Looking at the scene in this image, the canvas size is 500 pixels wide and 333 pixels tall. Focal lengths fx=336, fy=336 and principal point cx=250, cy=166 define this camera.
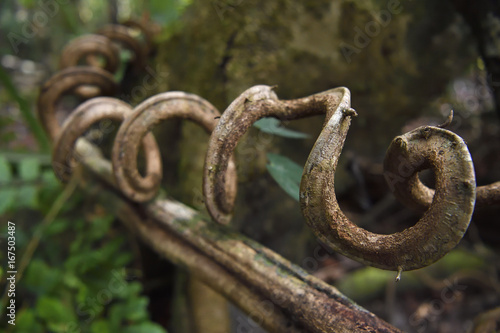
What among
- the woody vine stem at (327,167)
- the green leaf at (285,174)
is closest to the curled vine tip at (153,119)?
the woody vine stem at (327,167)

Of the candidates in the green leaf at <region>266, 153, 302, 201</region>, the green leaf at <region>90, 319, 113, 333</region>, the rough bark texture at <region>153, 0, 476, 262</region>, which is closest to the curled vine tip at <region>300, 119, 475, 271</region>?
the green leaf at <region>266, 153, 302, 201</region>

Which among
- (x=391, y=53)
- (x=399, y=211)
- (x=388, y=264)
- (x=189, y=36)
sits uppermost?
(x=391, y=53)

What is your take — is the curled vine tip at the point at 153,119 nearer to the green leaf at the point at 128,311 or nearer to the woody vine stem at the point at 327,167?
the woody vine stem at the point at 327,167

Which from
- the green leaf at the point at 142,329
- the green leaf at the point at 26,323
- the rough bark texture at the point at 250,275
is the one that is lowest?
the green leaf at the point at 26,323

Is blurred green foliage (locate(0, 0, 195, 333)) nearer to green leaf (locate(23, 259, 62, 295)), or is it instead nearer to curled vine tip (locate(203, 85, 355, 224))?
green leaf (locate(23, 259, 62, 295))

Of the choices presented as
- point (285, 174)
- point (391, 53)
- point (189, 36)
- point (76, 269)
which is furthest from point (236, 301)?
point (391, 53)

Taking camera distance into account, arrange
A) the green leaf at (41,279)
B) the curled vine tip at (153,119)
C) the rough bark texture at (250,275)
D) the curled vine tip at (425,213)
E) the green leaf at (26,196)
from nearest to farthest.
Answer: the curled vine tip at (425,213) → the rough bark texture at (250,275) → the curled vine tip at (153,119) → the green leaf at (41,279) → the green leaf at (26,196)

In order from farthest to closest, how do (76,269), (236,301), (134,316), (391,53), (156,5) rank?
(156,5), (391,53), (76,269), (134,316), (236,301)

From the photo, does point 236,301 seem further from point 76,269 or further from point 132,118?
point 76,269
